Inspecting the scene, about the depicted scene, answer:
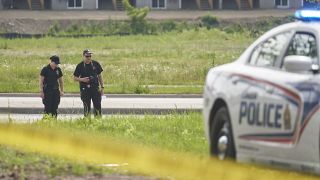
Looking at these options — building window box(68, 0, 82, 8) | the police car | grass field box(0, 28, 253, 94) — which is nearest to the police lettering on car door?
the police car

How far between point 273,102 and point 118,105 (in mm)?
19038

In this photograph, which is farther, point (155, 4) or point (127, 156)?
point (155, 4)

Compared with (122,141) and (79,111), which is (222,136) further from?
(79,111)

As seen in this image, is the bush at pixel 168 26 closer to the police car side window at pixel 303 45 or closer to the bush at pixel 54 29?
the bush at pixel 54 29

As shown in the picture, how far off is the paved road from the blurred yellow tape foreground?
34.4 ft

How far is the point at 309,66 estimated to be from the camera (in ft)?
31.1

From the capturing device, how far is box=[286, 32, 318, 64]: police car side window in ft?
32.8

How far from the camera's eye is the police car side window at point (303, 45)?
32.8 feet

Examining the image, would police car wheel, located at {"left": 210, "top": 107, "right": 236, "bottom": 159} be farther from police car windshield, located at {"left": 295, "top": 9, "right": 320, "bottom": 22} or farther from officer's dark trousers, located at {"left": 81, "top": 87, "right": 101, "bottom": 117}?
officer's dark trousers, located at {"left": 81, "top": 87, "right": 101, "bottom": 117}

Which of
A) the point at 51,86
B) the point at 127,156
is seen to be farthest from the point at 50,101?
the point at 127,156

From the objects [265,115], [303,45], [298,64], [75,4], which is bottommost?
[75,4]

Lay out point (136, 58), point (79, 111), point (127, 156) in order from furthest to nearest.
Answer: point (136, 58), point (79, 111), point (127, 156)

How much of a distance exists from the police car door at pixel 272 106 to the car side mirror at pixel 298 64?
3.1 inches

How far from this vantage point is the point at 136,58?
5706 cm
